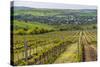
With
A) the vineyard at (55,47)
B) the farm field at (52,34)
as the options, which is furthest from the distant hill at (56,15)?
the vineyard at (55,47)

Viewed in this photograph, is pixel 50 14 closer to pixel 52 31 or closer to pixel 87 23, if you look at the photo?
pixel 52 31

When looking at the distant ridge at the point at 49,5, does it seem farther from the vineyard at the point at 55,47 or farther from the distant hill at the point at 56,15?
the vineyard at the point at 55,47

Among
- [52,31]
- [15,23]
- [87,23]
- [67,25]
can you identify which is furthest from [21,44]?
[87,23]

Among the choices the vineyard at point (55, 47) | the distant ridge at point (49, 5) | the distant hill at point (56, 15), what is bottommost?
the vineyard at point (55, 47)

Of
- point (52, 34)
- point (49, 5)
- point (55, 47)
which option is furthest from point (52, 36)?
point (49, 5)

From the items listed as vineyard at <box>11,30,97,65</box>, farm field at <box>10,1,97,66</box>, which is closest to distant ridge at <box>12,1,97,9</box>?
farm field at <box>10,1,97,66</box>

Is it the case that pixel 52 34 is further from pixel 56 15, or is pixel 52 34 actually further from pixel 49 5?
pixel 49 5
